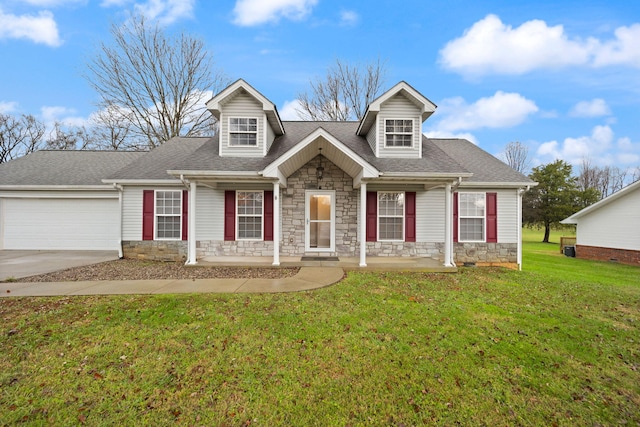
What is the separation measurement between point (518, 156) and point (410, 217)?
1271 inches

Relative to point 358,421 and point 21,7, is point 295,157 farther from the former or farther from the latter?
point 21,7

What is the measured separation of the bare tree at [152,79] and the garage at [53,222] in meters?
8.60

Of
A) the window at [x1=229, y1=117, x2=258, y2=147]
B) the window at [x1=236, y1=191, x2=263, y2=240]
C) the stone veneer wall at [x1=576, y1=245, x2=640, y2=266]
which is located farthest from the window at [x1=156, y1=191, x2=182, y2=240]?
the stone veneer wall at [x1=576, y1=245, x2=640, y2=266]

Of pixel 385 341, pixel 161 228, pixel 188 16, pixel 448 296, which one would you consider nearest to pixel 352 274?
pixel 448 296

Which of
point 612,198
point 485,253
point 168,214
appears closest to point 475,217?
point 485,253

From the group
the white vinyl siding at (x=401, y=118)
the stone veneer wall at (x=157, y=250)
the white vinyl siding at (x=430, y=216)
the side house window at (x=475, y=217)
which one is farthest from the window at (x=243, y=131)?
the side house window at (x=475, y=217)

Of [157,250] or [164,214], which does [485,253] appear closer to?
[164,214]

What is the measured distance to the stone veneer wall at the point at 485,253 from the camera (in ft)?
30.9

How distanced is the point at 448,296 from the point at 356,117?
1778 cm

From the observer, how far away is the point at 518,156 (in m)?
32.4

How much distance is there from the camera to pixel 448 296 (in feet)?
18.6

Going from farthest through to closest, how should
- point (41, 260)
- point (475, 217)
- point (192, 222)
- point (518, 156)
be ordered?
point (518, 156) → point (475, 217) → point (41, 260) → point (192, 222)

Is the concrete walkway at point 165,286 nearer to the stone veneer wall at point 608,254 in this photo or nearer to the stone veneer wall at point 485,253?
the stone veneer wall at point 485,253

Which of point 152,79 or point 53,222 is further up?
point 152,79
